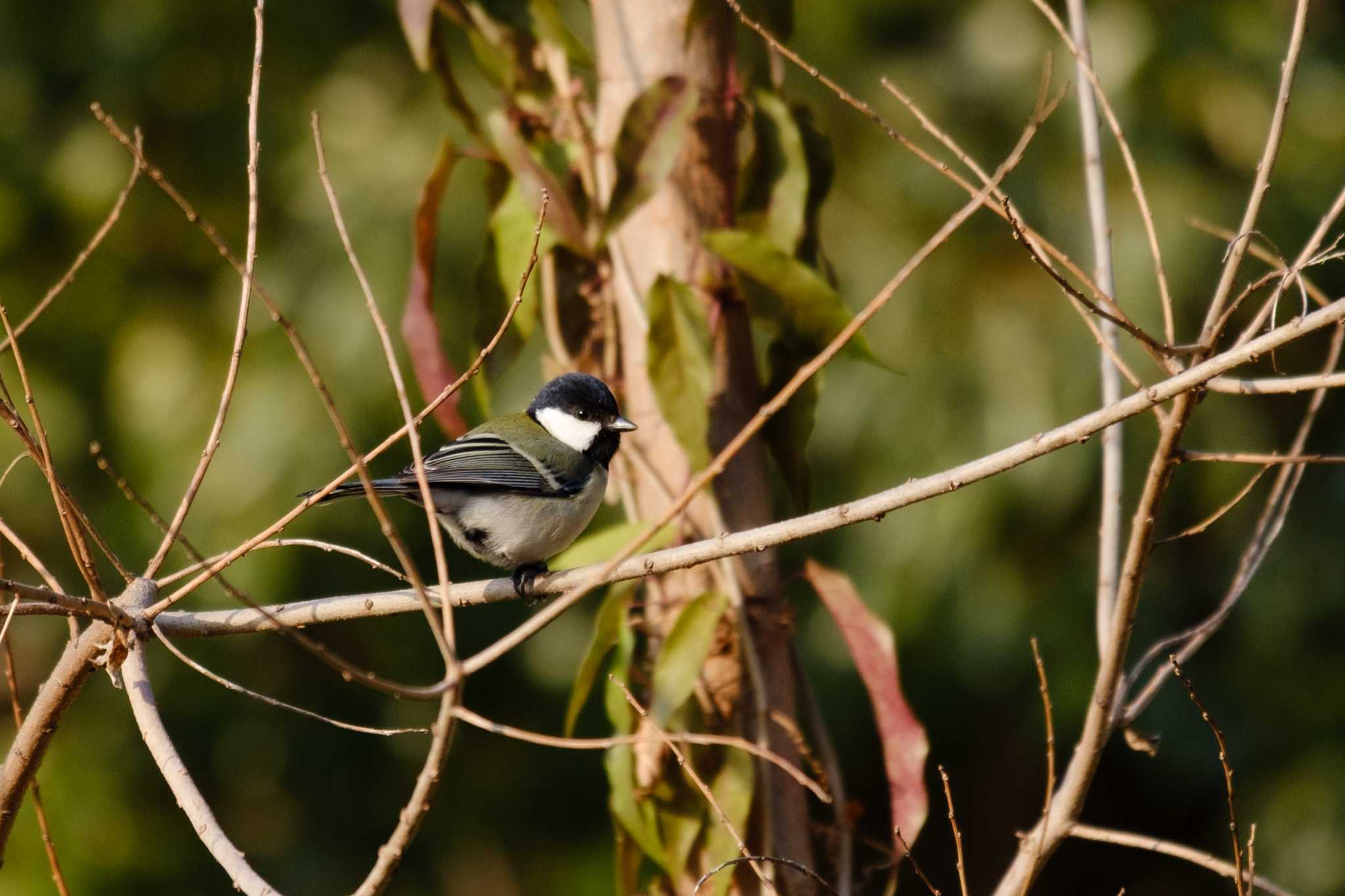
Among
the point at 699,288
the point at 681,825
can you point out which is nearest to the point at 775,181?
the point at 699,288

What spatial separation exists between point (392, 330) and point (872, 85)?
87.3 inches

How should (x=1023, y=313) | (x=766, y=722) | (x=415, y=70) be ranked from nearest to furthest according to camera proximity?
(x=766, y=722) < (x=1023, y=313) < (x=415, y=70)

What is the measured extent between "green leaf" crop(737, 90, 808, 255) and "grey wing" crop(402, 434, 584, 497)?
851 mm

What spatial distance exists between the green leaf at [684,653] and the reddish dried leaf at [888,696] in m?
0.25

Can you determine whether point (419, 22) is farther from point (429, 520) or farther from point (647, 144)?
point (429, 520)

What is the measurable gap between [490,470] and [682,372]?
87 cm

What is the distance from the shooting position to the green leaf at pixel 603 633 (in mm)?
2668

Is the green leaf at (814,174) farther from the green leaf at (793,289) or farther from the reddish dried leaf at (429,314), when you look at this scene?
the reddish dried leaf at (429,314)

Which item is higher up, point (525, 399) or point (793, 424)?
point (525, 399)

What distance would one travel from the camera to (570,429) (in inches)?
137

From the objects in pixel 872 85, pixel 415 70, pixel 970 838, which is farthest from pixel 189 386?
pixel 970 838

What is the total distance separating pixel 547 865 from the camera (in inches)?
258

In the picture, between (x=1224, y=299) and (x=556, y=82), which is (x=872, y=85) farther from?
(x=1224, y=299)

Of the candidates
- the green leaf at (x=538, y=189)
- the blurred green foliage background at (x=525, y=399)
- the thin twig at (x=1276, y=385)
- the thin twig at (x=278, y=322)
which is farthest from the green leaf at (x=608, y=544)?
the blurred green foliage background at (x=525, y=399)
